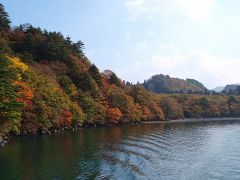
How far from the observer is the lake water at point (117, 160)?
3144 centimetres

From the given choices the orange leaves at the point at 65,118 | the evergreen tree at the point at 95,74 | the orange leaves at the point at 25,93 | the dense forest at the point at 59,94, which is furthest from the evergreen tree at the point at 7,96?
the evergreen tree at the point at 95,74

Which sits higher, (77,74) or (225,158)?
(77,74)

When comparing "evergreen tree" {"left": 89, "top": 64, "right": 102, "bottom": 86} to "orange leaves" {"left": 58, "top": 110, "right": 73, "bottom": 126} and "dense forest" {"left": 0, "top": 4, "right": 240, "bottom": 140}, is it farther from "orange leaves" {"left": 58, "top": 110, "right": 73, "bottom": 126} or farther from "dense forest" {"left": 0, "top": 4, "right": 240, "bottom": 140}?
"orange leaves" {"left": 58, "top": 110, "right": 73, "bottom": 126}

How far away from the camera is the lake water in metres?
31.4

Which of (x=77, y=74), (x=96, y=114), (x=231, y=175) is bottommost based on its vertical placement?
(x=231, y=175)

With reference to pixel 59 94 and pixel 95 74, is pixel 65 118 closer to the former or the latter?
pixel 59 94

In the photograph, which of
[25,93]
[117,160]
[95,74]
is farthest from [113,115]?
[117,160]

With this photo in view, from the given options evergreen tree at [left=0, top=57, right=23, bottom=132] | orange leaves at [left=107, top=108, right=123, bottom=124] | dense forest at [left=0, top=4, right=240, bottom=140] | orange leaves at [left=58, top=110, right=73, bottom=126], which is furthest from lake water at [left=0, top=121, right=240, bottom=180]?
orange leaves at [left=107, top=108, right=123, bottom=124]

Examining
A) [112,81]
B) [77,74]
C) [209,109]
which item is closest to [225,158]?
[77,74]

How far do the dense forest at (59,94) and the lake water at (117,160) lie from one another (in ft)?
21.3

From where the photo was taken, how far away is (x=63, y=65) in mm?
97125

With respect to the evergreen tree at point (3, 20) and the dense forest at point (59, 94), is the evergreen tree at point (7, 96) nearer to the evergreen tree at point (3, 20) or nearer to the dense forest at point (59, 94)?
the dense forest at point (59, 94)

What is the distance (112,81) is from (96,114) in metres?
32.8

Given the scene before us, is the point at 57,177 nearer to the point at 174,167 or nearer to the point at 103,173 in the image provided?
the point at 103,173
